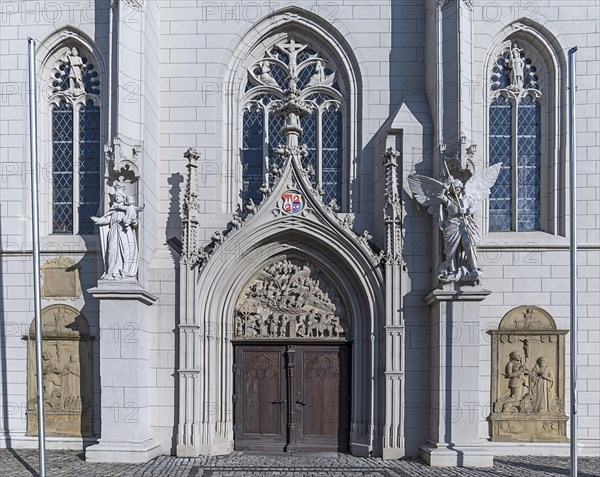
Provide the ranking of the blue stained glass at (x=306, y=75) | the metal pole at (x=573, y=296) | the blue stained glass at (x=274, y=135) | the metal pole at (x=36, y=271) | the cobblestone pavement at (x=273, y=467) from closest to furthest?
1. the metal pole at (x=573, y=296)
2. the metal pole at (x=36, y=271)
3. the cobblestone pavement at (x=273, y=467)
4. the blue stained glass at (x=274, y=135)
5. the blue stained glass at (x=306, y=75)

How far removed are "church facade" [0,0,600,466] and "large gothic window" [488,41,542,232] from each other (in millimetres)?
43

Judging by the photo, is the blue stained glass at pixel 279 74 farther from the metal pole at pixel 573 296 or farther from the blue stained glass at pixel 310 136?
the metal pole at pixel 573 296

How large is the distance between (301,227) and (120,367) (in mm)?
4108

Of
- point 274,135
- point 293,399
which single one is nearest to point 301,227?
Result: point 274,135

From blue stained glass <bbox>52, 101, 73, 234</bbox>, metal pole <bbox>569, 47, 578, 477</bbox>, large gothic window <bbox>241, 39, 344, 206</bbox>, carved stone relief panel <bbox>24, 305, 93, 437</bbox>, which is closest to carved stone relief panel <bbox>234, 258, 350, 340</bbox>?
large gothic window <bbox>241, 39, 344, 206</bbox>

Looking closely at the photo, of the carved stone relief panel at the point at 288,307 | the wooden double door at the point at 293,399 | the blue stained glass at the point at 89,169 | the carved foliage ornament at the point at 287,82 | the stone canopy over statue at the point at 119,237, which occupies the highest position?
the carved foliage ornament at the point at 287,82

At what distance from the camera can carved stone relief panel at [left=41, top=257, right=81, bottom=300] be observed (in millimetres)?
15156

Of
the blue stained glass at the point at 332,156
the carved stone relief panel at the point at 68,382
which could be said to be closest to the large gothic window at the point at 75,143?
the carved stone relief panel at the point at 68,382

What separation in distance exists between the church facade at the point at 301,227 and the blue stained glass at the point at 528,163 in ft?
0.14

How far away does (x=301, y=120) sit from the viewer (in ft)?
52.7

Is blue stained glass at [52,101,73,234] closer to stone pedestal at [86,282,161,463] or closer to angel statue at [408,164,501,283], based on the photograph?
stone pedestal at [86,282,161,463]

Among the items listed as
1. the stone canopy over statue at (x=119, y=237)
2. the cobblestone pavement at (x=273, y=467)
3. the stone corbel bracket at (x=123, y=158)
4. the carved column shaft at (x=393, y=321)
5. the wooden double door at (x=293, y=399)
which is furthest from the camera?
the wooden double door at (x=293, y=399)

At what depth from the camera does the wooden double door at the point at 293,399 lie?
1511cm

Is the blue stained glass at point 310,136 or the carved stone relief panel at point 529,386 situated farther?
Answer: the blue stained glass at point 310,136
